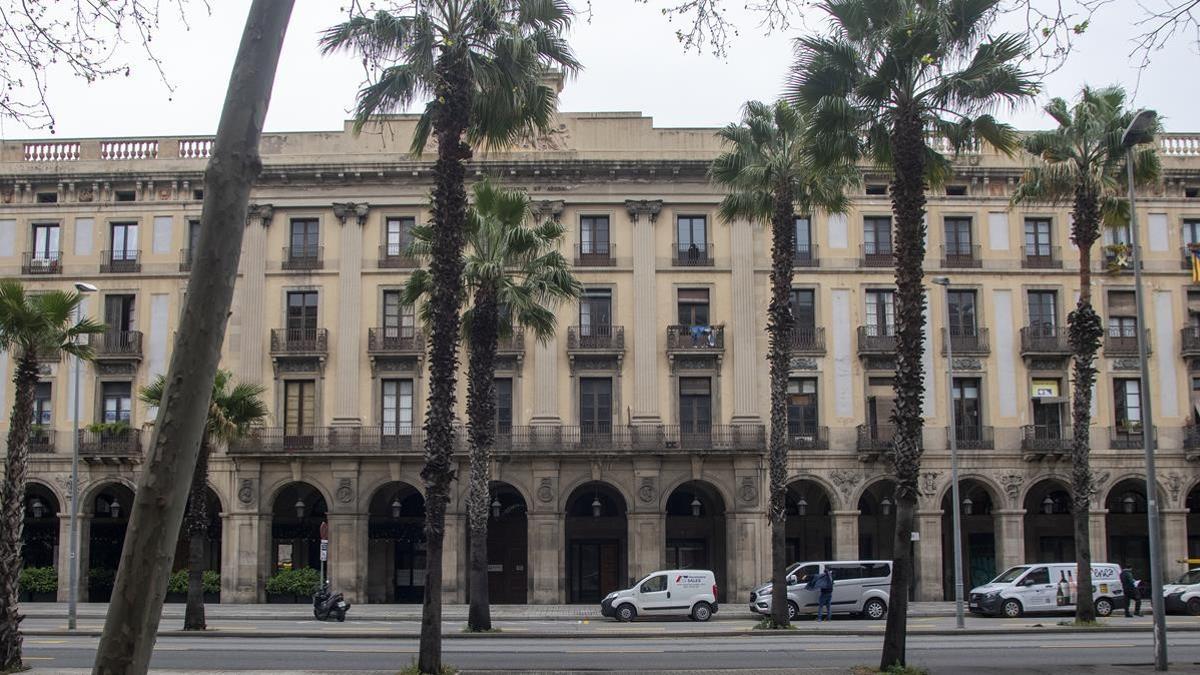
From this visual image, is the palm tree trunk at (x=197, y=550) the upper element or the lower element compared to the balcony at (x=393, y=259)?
lower

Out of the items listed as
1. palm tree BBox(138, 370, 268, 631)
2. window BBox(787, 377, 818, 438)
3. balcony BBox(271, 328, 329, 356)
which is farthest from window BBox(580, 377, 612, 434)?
palm tree BBox(138, 370, 268, 631)

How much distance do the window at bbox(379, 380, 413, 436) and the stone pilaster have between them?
8.41m

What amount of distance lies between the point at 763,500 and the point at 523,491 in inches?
349

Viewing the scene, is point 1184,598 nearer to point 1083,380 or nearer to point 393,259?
point 1083,380

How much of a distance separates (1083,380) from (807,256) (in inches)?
588

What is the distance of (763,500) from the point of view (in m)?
45.3

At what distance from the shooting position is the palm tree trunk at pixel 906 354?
63.1ft

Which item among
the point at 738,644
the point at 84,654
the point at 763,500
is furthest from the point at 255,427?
the point at 738,644

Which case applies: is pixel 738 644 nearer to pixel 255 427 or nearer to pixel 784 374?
pixel 784 374

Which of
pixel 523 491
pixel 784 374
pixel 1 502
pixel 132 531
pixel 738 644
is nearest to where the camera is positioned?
pixel 132 531

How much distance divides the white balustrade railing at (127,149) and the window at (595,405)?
19.3 m

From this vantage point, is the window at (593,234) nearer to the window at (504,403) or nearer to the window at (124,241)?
the window at (504,403)

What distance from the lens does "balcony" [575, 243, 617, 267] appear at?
46875 millimetres

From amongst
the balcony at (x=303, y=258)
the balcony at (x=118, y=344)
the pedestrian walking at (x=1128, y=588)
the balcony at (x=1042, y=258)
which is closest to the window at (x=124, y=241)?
the balcony at (x=118, y=344)
